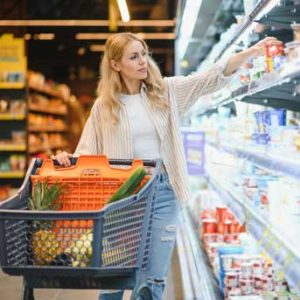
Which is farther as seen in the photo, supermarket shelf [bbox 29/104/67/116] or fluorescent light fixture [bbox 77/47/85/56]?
fluorescent light fixture [bbox 77/47/85/56]

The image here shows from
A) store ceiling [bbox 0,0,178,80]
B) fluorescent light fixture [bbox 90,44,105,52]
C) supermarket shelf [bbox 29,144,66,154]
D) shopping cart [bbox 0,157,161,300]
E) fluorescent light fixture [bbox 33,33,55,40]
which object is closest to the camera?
shopping cart [bbox 0,157,161,300]

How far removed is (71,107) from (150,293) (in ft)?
49.4

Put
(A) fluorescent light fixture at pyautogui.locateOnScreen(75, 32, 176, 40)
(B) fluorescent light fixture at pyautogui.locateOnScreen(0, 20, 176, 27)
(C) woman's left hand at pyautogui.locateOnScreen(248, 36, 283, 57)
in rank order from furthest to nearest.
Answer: (A) fluorescent light fixture at pyautogui.locateOnScreen(75, 32, 176, 40) < (B) fluorescent light fixture at pyautogui.locateOnScreen(0, 20, 176, 27) < (C) woman's left hand at pyautogui.locateOnScreen(248, 36, 283, 57)

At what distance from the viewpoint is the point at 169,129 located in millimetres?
3115

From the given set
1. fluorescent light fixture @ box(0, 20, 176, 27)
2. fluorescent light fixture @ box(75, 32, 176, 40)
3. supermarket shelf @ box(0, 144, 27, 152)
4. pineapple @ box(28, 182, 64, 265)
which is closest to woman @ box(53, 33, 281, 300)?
pineapple @ box(28, 182, 64, 265)

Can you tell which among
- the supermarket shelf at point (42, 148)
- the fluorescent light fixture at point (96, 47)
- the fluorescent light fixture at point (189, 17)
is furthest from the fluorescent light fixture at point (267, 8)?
the fluorescent light fixture at point (96, 47)

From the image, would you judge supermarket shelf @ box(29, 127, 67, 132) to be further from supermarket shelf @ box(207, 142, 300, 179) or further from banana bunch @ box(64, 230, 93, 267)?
banana bunch @ box(64, 230, 93, 267)

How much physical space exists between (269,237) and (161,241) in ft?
1.42

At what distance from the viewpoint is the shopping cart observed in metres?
2.17

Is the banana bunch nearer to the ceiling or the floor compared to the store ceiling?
nearer to the floor

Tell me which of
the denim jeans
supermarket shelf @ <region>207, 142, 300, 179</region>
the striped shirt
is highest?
the striped shirt

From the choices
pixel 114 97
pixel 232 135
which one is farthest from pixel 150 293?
pixel 232 135

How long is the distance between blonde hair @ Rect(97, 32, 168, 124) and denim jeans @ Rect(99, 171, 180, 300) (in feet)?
1.05

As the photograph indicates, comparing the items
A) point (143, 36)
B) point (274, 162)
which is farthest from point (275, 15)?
point (143, 36)
